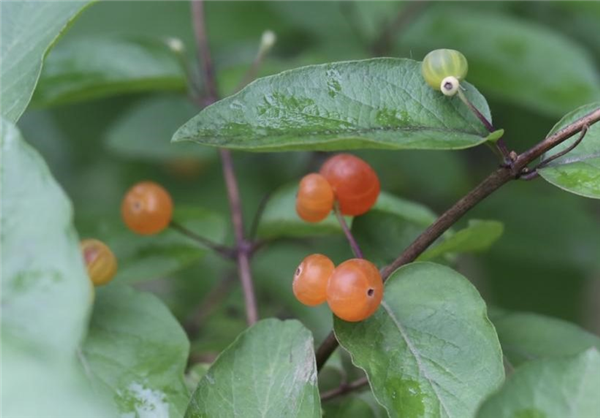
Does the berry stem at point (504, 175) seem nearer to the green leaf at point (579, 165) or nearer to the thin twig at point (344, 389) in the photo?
the green leaf at point (579, 165)

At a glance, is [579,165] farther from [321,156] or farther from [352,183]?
[321,156]

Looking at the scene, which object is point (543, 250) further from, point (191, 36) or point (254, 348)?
point (254, 348)

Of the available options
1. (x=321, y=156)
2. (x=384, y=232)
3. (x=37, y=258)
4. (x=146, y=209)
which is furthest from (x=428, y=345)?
(x=321, y=156)

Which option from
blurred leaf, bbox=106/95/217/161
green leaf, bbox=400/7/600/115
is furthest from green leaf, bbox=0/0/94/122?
green leaf, bbox=400/7/600/115

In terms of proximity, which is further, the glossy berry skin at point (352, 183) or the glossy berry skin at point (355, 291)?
the glossy berry skin at point (352, 183)

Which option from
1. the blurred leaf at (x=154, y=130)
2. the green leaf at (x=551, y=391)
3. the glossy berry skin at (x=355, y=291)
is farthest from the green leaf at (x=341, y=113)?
the blurred leaf at (x=154, y=130)
